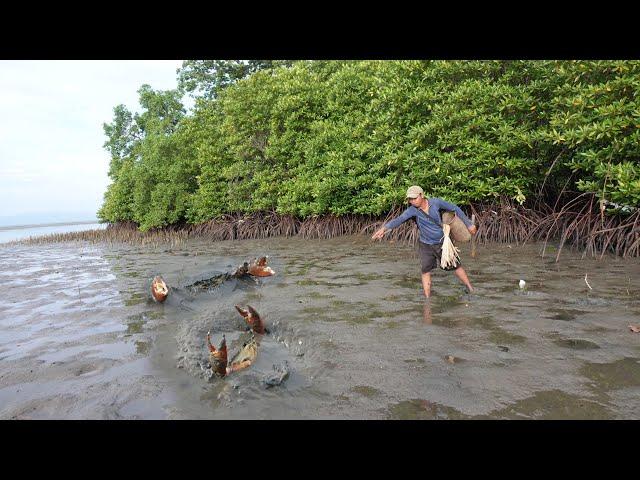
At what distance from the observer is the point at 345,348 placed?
406cm

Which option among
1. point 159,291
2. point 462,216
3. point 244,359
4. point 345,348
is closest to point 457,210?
point 462,216

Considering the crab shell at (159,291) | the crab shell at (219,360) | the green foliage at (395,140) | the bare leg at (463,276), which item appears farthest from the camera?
the green foliage at (395,140)

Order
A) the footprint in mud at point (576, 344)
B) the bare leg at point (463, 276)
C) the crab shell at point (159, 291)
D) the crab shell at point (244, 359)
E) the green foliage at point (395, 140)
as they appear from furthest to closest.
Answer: the green foliage at point (395, 140)
the crab shell at point (159, 291)
the bare leg at point (463, 276)
the footprint in mud at point (576, 344)
the crab shell at point (244, 359)

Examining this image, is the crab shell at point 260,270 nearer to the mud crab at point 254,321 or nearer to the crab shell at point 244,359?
the mud crab at point 254,321

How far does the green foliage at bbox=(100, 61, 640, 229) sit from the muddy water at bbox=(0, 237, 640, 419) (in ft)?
10.7

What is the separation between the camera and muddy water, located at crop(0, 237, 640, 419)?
290 centimetres

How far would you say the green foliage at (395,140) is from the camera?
8391mm

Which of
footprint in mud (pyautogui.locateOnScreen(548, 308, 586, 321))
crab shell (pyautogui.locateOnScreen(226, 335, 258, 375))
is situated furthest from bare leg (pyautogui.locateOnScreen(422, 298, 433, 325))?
crab shell (pyautogui.locateOnScreen(226, 335, 258, 375))

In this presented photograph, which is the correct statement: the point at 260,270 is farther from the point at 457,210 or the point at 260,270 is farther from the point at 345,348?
the point at 345,348

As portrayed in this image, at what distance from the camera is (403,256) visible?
9938 mm

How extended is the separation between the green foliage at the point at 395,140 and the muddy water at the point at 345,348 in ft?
10.7

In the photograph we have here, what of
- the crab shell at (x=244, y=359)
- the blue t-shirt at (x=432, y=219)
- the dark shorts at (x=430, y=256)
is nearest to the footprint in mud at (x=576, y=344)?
the dark shorts at (x=430, y=256)

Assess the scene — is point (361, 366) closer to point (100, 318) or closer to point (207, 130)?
point (100, 318)
